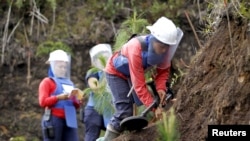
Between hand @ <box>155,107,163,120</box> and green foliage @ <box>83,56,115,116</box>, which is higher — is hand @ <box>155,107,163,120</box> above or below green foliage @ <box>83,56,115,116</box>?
above

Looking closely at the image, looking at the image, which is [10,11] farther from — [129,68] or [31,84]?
[129,68]

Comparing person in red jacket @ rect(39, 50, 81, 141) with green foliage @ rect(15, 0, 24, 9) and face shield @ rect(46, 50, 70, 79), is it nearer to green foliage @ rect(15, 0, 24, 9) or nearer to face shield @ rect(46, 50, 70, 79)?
face shield @ rect(46, 50, 70, 79)

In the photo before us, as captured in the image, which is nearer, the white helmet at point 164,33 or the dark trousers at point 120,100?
the white helmet at point 164,33

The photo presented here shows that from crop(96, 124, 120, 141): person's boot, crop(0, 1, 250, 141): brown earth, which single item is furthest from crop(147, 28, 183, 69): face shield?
crop(96, 124, 120, 141): person's boot

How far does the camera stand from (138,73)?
6.21m

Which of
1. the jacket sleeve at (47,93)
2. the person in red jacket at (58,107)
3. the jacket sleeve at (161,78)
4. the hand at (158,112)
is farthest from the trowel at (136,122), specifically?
the jacket sleeve at (47,93)

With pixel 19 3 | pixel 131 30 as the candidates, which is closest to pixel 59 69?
pixel 131 30

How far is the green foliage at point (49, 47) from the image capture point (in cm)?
1213

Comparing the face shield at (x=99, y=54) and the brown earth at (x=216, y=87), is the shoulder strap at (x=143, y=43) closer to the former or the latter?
the brown earth at (x=216, y=87)

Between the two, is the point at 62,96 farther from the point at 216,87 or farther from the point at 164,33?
the point at 216,87

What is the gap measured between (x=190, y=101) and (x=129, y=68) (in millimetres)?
803

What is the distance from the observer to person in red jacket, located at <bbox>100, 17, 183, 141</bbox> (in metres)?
6.22

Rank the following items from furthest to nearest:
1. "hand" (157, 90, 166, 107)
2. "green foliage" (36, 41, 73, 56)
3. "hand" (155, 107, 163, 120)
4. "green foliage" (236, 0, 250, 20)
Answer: "green foliage" (36, 41, 73, 56), "hand" (157, 90, 166, 107), "hand" (155, 107, 163, 120), "green foliage" (236, 0, 250, 20)

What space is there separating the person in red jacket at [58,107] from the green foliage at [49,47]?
309cm
